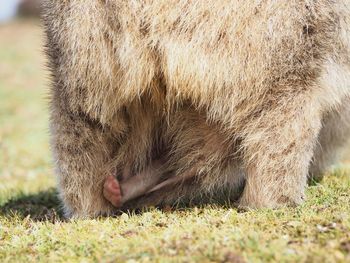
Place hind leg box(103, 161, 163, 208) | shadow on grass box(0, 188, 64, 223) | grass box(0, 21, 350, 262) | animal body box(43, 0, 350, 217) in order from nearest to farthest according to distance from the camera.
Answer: grass box(0, 21, 350, 262) < animal body box(43, 0, 350, 217) < hind leg box(103, 161, 163, 208) < shadow on grass box(0, 188, 64, 223)

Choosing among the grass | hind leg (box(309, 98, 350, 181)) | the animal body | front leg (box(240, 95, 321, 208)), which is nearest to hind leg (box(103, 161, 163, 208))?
the animal body

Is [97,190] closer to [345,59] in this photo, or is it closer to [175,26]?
[175,26]

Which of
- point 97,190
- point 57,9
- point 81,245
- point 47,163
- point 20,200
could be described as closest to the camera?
point 81,245

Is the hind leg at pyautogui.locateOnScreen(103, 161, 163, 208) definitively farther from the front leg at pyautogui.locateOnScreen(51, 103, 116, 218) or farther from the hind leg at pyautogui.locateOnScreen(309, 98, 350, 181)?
the hind leg at pyautogui.locateOnScreen(309, 98, 350, 181)

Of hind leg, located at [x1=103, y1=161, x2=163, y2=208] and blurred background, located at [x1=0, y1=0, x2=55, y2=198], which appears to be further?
blurred background, located at [x1=0, y1=0, x2=55, y2=198]

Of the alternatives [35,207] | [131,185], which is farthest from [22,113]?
[131,185]

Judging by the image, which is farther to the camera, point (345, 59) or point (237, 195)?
point (237, 195)

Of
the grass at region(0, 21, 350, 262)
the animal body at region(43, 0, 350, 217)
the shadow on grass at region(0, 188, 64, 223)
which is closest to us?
the grass at region(0, 21, 350, 262)

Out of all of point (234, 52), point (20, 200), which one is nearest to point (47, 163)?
point (20, 200)

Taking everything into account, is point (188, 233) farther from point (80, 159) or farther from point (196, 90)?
point (80, 159)
